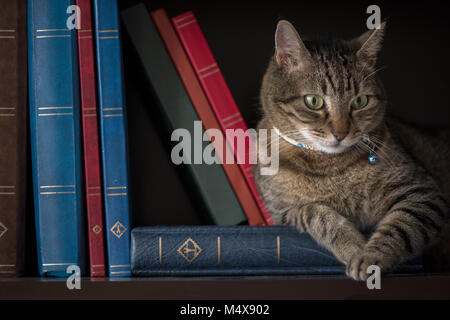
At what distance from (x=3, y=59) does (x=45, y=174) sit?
211 mm

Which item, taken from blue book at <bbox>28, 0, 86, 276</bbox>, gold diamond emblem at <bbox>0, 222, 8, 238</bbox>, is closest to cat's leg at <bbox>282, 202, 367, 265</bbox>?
blue book at <bbox>28, 0, 86, 276</bbox>

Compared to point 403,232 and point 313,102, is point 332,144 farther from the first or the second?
point 403,232

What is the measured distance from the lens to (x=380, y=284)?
0.65 m

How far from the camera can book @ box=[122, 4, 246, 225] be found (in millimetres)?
844

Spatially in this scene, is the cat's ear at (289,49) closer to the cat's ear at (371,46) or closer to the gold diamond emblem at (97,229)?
the cat's ear at (371,46)

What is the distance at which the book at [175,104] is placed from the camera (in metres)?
0.84

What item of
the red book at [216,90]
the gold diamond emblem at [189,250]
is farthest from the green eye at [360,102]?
the gold diamond emblem at [189,250]

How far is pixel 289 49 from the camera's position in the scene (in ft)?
2.76

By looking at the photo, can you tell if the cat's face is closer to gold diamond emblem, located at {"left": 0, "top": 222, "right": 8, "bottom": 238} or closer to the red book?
the red book

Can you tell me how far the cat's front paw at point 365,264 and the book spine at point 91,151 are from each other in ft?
1.37

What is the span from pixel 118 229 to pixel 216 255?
0.18 meters
